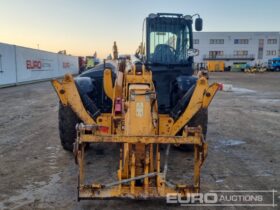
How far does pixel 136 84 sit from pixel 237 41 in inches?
3129

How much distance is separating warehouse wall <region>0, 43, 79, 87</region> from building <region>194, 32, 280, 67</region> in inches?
1852

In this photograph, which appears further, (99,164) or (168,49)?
(168,49)

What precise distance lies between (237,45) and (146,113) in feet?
263

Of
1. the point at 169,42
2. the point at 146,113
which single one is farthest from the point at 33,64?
the point at 146,113

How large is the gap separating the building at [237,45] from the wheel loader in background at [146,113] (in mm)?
72071

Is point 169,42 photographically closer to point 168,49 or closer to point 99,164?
point 168,49

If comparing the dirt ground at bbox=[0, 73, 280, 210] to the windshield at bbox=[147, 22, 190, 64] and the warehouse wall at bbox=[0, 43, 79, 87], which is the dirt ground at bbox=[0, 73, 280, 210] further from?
the warehouse wall at bbox=[0, 43, 79, 87]

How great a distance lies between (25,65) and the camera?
2697 cm

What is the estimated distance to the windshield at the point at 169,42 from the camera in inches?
276

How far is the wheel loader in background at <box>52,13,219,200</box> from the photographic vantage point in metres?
3.80

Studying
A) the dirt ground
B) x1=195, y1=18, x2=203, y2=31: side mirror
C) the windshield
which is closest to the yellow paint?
the dirt ground

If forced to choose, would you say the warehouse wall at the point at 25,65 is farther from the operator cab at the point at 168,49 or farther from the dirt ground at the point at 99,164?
the operator cab at the point at 168,49

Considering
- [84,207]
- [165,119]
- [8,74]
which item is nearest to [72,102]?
[165,119]

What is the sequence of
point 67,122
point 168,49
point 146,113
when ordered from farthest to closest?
1. point 168,49
2. point 67,122
3. point 146,113
